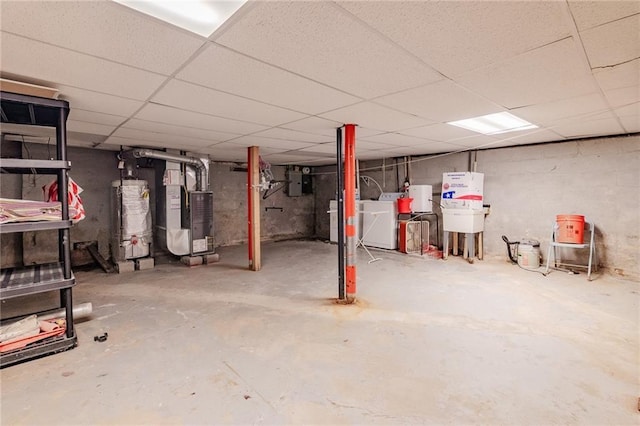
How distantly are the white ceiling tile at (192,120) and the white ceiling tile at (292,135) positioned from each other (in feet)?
0.62

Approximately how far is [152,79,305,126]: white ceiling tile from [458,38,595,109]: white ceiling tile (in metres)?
1.59

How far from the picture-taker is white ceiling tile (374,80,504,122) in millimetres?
2299

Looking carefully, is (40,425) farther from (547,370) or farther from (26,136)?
(26,136)

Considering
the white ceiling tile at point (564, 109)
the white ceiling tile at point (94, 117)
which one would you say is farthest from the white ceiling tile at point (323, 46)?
the white ceiling tile at point (94, 117)

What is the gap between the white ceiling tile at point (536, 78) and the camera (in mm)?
1725

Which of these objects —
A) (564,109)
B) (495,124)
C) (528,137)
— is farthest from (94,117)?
(528,137)

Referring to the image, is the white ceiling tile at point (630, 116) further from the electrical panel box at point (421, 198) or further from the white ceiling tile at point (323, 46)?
the electrical panel box at point (421, 198)

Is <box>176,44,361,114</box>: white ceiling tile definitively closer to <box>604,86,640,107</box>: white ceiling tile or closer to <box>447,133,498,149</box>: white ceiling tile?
<box>604,86,640,107</box>: white ceiling tile

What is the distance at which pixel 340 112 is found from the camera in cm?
288

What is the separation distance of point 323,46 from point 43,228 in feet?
7.82

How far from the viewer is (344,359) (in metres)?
2.27

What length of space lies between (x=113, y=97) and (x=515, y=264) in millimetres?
5843

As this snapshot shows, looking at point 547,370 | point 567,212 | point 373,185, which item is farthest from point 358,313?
point 373,185

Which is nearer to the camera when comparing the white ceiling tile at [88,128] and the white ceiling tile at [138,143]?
the white ceiling tile at [88,128]
